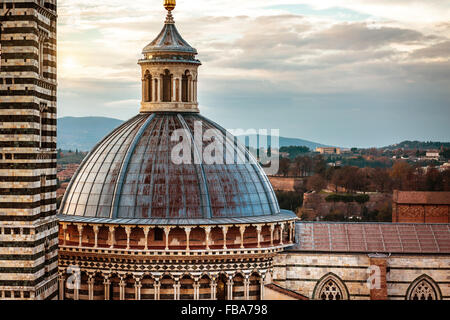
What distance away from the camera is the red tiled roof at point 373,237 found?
4109 centimetres

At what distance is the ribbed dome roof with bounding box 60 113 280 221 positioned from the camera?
39.5 metres

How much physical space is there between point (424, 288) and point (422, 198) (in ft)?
64.2

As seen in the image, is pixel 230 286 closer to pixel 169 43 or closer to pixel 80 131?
pixel 169 43

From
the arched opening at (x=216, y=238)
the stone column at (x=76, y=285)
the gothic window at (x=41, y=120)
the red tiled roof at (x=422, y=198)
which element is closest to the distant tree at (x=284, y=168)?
the red tiled roof at (x=422, y=198)

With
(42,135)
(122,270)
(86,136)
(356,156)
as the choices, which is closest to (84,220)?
(122,270)

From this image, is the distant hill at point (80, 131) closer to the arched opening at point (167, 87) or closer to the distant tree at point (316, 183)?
the distant tree at point (316, 183)

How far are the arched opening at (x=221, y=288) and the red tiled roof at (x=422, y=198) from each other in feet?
75.0

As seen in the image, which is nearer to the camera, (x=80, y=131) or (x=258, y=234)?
(x=258, y=234)

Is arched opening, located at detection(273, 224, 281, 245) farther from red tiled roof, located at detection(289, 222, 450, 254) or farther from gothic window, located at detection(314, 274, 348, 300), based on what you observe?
gothic window, located at detection(314, 274, 348, 300)

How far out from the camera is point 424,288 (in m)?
40.6

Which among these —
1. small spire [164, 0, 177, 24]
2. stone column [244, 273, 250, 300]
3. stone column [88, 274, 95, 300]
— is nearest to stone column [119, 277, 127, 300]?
stone column [88, 274, 95, 300]

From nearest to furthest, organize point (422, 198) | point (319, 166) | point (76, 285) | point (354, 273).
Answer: point (76, 285), point (354, 273), point (422, 198), point (319, 166)

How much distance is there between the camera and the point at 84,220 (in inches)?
1539

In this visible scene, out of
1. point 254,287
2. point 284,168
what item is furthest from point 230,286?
point 284,168
